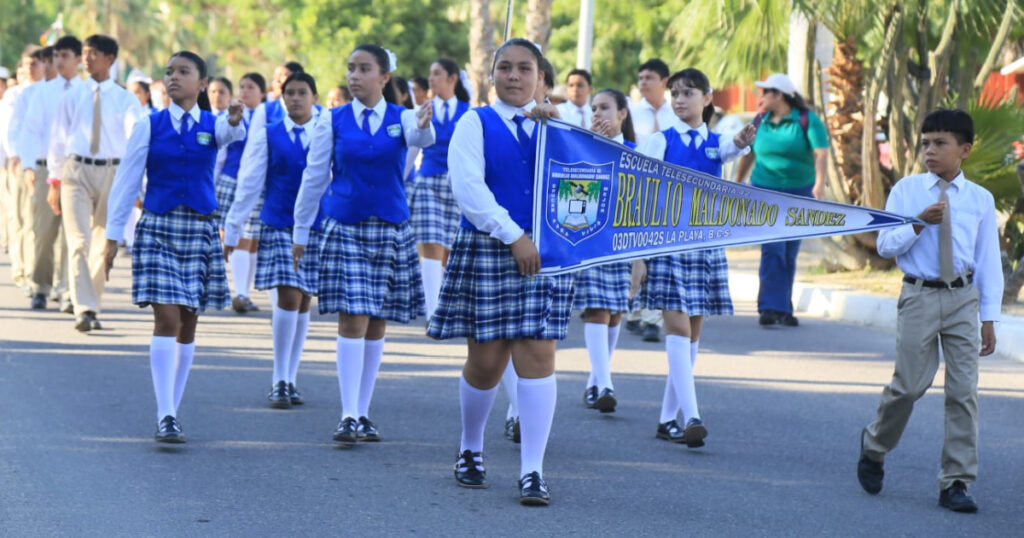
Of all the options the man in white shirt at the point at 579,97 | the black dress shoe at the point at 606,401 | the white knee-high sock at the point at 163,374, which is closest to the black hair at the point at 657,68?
the man in white shirt at the point at 579,97

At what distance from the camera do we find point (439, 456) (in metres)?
7.57

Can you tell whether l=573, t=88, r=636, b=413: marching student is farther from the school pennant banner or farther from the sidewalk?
the sidewalk

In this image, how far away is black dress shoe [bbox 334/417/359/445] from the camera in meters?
7.70

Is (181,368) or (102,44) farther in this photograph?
(102,44)

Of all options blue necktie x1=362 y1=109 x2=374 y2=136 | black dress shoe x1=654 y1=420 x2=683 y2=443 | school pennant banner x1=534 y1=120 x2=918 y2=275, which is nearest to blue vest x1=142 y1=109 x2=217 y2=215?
blue necktie x1=362 y1=109 x2=374 y2=136

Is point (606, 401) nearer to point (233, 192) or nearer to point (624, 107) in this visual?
point (624, 107)

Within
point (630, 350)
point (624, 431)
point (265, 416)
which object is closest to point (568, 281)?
point (624, 431)

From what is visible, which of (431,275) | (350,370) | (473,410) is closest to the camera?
(473,410)

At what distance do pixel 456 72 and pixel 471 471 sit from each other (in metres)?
6.02

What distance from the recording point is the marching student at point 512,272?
21.0 ft

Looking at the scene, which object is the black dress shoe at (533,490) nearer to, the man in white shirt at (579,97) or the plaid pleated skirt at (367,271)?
the plaid pleated skirt at (367,271)

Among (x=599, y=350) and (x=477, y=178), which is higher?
(x=477, y=178)

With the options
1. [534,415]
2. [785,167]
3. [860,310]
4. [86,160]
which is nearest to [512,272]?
[534,415]

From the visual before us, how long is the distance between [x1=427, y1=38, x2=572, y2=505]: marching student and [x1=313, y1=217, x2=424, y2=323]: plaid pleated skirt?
4.52 ft
